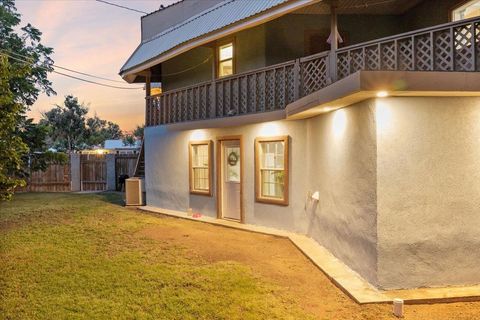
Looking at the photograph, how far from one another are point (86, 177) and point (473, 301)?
21.3 meters

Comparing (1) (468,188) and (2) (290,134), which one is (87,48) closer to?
(2) (290,134)

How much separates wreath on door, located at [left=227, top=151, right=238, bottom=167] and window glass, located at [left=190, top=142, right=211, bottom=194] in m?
0.83

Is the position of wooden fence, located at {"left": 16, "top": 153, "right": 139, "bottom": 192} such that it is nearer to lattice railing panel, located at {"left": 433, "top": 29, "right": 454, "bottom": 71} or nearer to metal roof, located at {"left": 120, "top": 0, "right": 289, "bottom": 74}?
metal roof, located at {"left": 120, "top": 0, "right": 289, "bottom": 74}

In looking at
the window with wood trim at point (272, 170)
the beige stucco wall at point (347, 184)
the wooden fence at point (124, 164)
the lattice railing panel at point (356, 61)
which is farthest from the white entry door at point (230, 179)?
the wooden fence at point (124, 164)

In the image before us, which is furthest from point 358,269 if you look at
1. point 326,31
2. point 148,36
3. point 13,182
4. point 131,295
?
point 148,36

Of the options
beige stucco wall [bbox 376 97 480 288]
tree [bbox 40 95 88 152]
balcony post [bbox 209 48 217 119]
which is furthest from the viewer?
tree [bbox 40 95 88 152]

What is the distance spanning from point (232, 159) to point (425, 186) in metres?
6.56

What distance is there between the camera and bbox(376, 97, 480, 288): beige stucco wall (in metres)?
5.75

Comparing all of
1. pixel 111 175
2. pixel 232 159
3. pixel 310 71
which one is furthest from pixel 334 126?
pixel 111 175

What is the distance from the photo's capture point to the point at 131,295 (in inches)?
222

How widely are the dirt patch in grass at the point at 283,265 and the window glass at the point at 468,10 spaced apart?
A: 6.62 m

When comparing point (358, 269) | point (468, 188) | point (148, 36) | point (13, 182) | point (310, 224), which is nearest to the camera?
point (468, 188)

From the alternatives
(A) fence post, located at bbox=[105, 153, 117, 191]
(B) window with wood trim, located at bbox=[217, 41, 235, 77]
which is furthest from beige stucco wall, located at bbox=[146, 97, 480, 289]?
(A) fence post, located at bbox=[105, 153, 117, 191]

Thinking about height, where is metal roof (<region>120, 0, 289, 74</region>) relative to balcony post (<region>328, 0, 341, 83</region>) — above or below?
above
